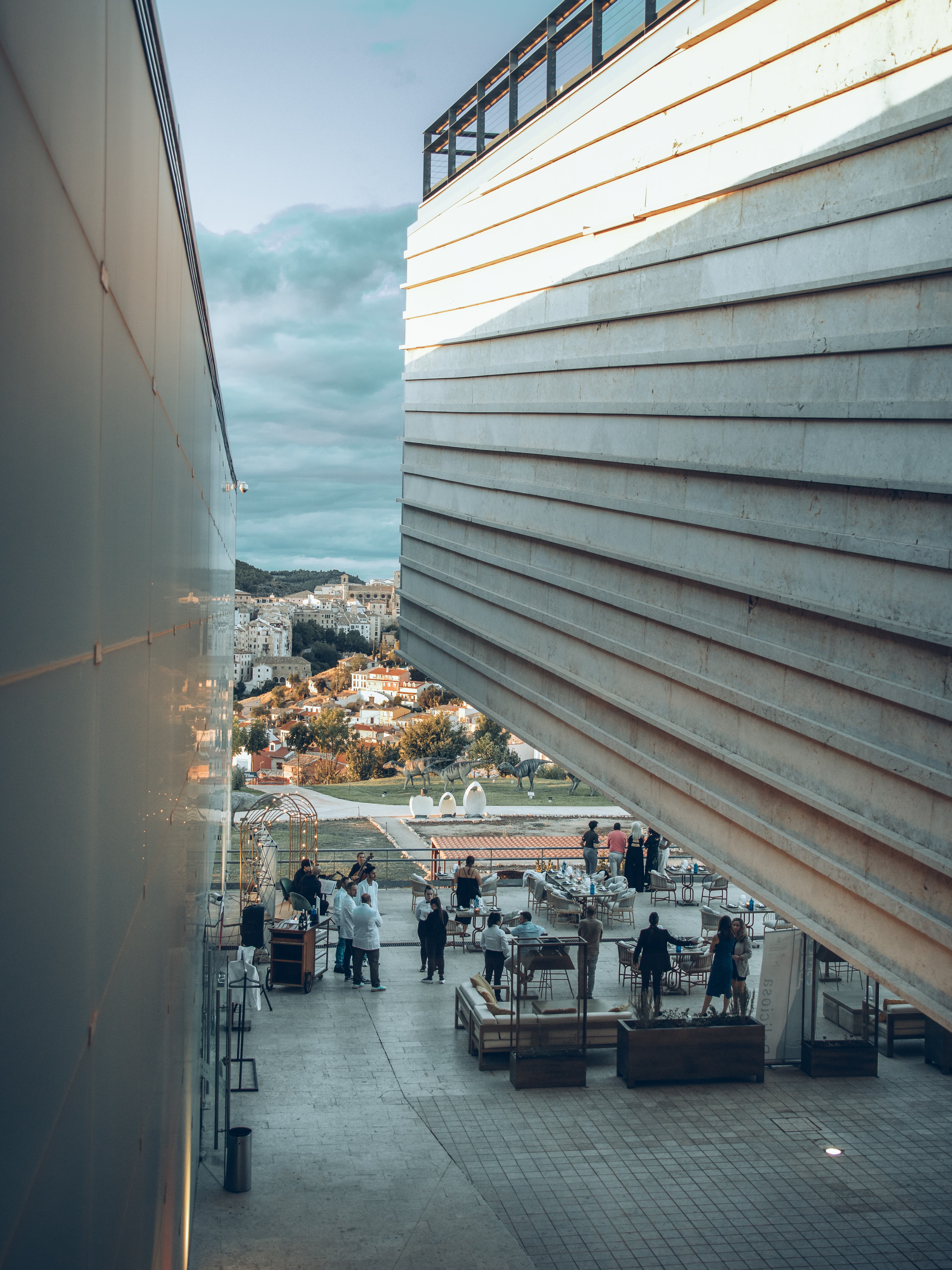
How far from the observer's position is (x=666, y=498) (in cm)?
829

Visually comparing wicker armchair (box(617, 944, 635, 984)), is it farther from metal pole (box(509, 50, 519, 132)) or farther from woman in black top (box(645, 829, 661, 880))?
metal pole (box(509, 50, 519, 132))

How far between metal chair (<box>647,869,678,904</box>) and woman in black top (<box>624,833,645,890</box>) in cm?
21

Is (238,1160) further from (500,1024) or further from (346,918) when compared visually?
(346,918)

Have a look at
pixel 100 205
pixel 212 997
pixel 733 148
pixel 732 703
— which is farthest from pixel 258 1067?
pixel 100 205

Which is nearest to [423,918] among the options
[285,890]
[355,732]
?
[285,890]

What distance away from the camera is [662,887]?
2083 cm

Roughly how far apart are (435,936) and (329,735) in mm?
55610

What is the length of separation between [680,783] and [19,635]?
7.09m

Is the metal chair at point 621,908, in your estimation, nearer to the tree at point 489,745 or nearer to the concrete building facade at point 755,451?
the concrete building facade at point 755,451

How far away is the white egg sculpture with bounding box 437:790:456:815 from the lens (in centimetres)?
2777

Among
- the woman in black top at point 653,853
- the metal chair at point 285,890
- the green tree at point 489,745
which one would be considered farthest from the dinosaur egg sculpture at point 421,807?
the green tree at point 489,745

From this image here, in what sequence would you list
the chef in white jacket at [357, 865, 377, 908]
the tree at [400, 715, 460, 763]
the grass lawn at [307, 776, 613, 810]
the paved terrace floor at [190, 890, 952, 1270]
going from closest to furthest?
the paved terrace floor at [190, 890, 952, 1270] < the chef in white jacket at [357, 865, 377, 908] < the grass lawn at [307, 776, 613, 810] < the tree at [400, 715, 460, 763]

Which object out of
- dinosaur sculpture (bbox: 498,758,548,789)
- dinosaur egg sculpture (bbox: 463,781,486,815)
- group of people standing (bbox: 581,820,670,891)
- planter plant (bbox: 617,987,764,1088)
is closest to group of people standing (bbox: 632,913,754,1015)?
planter plant (bbox: 617,987,764,1088)

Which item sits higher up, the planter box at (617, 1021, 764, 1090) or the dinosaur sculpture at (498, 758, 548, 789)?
the planter box at (617, 1021, 764, 1090)
